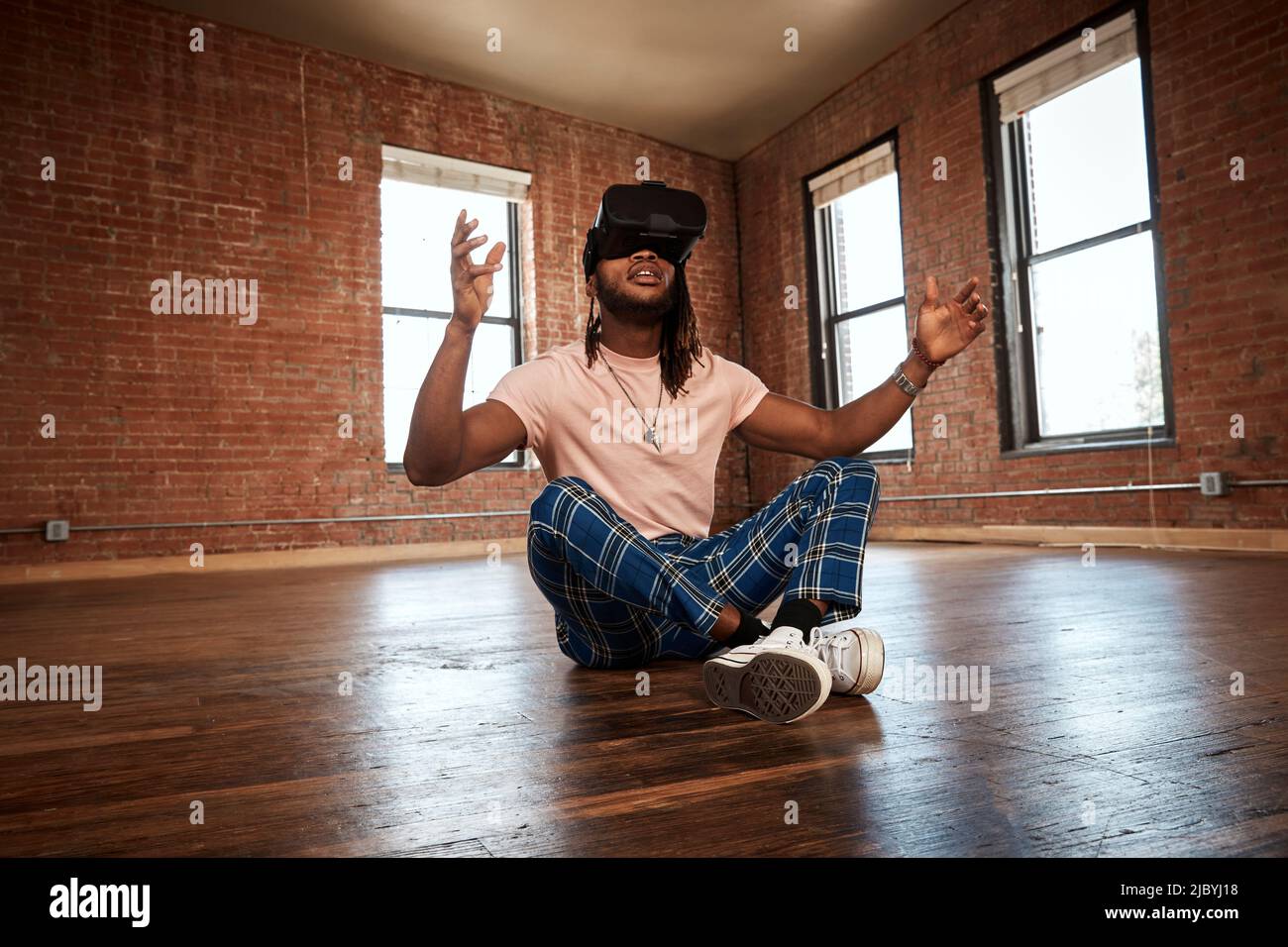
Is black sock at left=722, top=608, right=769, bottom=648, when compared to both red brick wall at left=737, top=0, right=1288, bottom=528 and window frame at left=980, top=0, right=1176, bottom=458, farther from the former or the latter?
window frame at left=980, top=0, right=1176, bottom=458

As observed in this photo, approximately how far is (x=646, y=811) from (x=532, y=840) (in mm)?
148

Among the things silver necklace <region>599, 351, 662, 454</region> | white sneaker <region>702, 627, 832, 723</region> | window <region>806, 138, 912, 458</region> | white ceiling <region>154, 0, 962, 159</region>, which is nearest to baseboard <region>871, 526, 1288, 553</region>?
window <region>806, 138, 912, 458</region>

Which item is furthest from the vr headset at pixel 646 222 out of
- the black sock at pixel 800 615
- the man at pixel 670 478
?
the black sock at pixel 800 615

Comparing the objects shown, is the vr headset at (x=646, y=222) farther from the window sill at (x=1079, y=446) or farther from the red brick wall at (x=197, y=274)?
the red brick wall at (x=197, y=274)

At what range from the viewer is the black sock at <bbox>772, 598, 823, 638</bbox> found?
4.95 ft

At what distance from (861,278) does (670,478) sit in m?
6.03

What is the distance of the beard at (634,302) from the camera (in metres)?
1.88

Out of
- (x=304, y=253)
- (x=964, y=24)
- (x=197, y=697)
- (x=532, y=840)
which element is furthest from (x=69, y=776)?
(x=964, y=24)

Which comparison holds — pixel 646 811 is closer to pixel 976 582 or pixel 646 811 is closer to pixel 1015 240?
pixel 976 582

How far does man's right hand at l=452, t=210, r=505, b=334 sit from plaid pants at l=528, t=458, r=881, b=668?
33cm

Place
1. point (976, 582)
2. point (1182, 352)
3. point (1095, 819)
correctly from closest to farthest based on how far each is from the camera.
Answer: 1. point (1095, 819)
2. point (976, 582)
3. point (1182, 352)

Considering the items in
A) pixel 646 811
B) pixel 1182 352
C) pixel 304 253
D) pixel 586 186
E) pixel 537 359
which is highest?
pixel 586 186

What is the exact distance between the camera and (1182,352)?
4.94 meters

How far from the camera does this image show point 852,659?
160 centimetres
